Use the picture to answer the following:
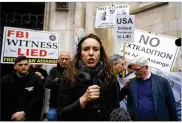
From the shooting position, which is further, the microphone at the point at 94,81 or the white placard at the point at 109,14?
the white placard at the point at 109,14

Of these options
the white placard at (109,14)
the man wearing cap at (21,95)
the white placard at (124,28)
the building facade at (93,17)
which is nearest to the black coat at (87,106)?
the man wearing cap at (21,95)

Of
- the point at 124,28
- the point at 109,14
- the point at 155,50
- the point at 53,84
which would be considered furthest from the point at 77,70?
the point at 109,14

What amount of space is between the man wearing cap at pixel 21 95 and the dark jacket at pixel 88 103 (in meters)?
1.47

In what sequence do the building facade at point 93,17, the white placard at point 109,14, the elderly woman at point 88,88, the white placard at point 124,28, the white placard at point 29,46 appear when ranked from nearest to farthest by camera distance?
the elderly woman at point 88,88
the white placard at point 124,28
the white placard at point 29,46
the white placard at point 109,14
the building facade at point 93,17

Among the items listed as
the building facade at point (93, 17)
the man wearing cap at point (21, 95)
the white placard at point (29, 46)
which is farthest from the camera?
the building facade at point (93, 17)

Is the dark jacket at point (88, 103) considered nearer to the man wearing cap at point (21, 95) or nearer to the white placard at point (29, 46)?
the man wearing cap at point (21, 95)

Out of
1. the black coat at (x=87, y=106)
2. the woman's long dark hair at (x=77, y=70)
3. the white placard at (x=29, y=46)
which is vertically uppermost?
the white placard at (x=29, y=46)

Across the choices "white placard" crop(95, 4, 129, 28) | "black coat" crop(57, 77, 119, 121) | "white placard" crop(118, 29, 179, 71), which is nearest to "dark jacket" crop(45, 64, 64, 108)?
"black coat" crop(57, 77, 119, 121)

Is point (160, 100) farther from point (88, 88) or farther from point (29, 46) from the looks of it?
point (29, 46)

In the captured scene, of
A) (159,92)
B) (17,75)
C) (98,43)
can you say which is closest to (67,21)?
(17,75)

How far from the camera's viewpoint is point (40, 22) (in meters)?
7.00

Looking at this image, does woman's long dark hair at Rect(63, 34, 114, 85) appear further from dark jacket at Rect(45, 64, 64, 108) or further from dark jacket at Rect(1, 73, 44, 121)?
dark jacket at Rect(1, 73, 44, 121)

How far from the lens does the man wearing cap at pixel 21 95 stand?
3074 mm

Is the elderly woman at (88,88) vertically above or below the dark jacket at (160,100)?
above
